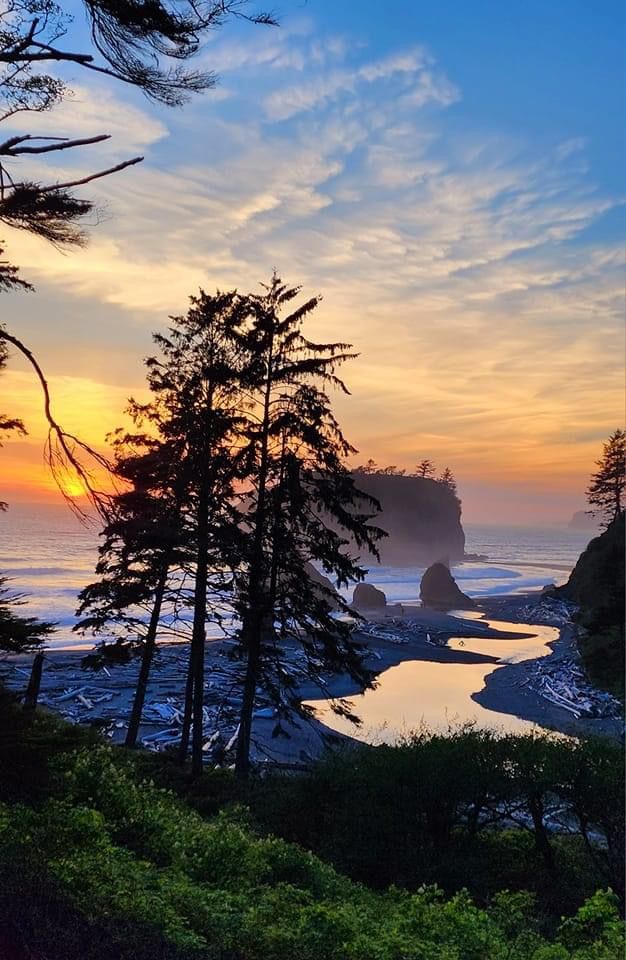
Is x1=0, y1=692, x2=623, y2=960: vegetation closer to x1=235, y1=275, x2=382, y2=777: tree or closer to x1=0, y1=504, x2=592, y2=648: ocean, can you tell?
x1=235, y1=275, x2=382, y2=777: tree

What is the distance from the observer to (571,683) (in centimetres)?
3425

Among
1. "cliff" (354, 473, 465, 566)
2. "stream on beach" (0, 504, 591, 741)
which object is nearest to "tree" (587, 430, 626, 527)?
"stream on beach" (0, 504, 591, 741)

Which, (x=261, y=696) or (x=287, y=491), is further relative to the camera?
(x=261, y=696)

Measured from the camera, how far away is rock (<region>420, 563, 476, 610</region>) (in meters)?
73.4

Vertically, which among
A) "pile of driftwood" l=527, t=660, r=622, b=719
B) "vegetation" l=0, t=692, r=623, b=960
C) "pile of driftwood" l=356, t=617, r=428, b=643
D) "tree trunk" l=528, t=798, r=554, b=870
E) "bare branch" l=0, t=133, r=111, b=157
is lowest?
"pile of driftwood" l=356, t=617, r=428, b=643

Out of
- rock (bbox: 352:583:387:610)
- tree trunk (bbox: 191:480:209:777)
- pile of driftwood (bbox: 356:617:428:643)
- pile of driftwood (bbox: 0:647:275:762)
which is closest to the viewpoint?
tree trunk (bbox: 191:480:209:777)

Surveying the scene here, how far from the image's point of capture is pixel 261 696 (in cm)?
3127

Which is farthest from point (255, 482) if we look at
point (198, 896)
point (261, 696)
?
point (261, 696)

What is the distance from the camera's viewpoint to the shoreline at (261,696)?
24406mm

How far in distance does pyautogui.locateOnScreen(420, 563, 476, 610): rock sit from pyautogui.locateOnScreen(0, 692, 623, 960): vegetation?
63.2 meters

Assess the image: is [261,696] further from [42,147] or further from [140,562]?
[42,147]

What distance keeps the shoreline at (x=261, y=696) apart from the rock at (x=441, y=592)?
20695 mm

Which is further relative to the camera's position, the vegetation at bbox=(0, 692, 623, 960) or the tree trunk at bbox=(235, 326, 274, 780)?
the tree trunk at bbox=(235, 326, 274, 780)

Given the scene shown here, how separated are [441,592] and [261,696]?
4786 cm
